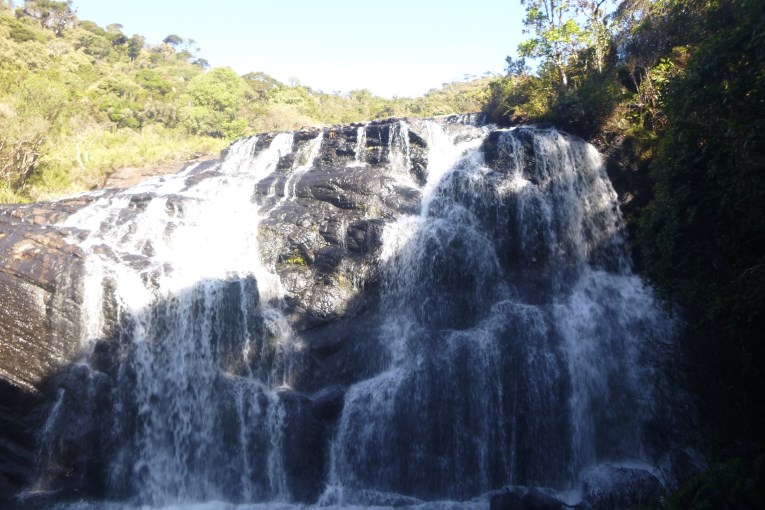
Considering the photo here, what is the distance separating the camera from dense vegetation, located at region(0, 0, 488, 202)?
2158 cm

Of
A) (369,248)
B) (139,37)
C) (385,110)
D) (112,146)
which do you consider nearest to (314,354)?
(369,248)

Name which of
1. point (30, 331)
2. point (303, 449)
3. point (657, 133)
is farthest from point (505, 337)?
point (30, 331)

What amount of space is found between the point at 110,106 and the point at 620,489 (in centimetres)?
3892

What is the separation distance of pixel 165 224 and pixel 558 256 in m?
12.9

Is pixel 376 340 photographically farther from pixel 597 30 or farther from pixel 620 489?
pixel 597 30

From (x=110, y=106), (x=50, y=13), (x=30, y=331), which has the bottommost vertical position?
(x=30, y=331)

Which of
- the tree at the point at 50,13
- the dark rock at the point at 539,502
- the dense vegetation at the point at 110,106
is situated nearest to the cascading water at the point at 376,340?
the dark rock at the point at 539,502

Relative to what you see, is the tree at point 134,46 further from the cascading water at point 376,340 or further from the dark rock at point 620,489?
the dark rock at point 620,489

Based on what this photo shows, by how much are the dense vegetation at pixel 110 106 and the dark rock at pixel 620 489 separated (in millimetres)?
20719

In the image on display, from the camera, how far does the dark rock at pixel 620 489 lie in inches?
388

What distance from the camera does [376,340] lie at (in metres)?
13.7

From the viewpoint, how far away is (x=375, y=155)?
19328 millimetres

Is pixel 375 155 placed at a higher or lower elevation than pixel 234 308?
higher

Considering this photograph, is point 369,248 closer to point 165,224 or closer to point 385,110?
point 165,224
